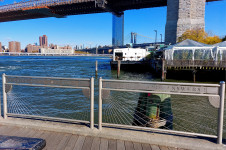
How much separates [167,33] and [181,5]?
6497 millimetres

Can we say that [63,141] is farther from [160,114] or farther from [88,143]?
[160,114]

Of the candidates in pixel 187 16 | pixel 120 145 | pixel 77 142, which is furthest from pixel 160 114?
pixel 187 16

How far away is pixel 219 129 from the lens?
114 inches

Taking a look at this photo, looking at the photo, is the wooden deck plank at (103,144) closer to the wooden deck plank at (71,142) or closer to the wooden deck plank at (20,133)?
the wooden deck plank at (71,142)

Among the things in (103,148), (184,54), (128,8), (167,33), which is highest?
(128,8)

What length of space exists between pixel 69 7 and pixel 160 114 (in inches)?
2641

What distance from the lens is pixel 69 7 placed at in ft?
213

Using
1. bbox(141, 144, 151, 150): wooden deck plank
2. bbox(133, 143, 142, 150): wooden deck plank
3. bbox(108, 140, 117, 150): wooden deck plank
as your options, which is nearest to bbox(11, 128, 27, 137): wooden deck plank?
bbox(108, 140, 117, 150): wooden deck plank

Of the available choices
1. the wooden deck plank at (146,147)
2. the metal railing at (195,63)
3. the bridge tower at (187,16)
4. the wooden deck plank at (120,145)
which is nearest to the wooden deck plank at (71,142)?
the wooden deck plank at (120,145)

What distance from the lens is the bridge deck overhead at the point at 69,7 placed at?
194 ft

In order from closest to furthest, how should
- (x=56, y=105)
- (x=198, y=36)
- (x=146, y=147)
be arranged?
(x=146, y=147)
(x=56, y=105)
(x=198, y=36)

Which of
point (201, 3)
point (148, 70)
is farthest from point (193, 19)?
point (148, 70)

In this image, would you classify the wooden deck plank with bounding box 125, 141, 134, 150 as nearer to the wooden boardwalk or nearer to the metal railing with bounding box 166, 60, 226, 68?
the wooden boardwalk

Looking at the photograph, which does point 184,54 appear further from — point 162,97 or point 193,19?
point 193,19
